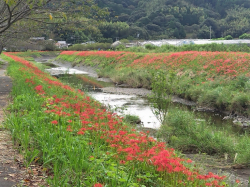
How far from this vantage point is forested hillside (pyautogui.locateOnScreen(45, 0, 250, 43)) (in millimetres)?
91250

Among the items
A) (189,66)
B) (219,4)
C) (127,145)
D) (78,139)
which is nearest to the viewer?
(127,145)

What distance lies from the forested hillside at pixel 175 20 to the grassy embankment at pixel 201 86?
60399 millimetres

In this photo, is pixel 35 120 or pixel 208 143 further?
pixel 208 143

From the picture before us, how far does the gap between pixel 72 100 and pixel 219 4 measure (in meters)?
115

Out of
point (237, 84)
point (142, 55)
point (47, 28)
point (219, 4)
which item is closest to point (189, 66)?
point (237, 84)

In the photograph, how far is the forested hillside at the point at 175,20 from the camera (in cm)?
9125

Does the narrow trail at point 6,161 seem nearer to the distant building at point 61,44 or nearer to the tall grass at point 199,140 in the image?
the tall grass at point 199,140

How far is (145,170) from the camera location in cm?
423

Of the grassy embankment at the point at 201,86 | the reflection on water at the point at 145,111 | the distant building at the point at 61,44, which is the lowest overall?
the reflection on water at the point at 145,111

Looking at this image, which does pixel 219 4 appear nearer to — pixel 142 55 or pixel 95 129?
pixel 142 55

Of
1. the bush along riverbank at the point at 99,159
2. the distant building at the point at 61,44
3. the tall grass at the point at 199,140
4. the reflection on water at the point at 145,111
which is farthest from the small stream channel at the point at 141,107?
the distant building at the point at 61,44

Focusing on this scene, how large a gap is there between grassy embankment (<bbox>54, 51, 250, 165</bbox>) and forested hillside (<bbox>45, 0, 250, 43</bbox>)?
→ 60.4m

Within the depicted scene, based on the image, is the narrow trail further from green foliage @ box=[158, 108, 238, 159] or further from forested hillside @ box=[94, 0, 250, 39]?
forested hillside @ box=[94, 0, 250, 39]

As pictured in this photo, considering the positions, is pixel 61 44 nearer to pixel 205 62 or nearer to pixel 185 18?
pixel 185 18
